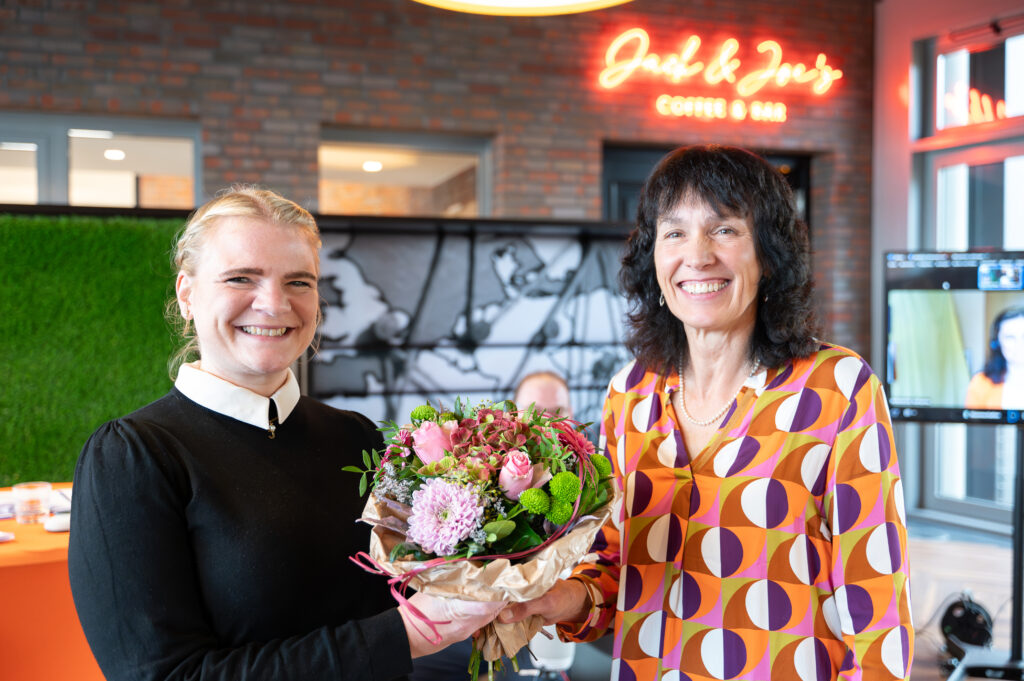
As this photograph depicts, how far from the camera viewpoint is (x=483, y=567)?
1.21 meters

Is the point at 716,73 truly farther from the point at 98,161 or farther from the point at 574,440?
the point at 574,440

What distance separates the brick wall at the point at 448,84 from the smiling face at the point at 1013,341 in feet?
9.22

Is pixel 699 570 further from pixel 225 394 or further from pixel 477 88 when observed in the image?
pixel 477 88

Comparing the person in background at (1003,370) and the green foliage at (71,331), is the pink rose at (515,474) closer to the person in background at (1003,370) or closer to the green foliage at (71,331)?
Answer: the green foliage at (71,331)

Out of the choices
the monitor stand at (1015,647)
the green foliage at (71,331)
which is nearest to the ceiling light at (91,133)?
the green foliage at (71,331)

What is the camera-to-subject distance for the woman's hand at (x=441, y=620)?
127 centimetres

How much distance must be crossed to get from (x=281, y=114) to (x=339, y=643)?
5.68 metres

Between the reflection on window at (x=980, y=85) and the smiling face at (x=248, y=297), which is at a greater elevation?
the reflection on window at (x=980, y=85)

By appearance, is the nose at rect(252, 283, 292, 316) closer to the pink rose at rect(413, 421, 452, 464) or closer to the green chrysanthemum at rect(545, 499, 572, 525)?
the pink rose at rect(413, 421, 452, 464)

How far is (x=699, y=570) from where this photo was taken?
1.54m

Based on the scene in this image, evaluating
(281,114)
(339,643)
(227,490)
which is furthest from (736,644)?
(281,114)

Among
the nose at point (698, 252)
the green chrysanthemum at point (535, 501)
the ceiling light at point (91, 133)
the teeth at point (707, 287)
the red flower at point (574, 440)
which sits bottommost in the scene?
the green chrysanthemum at point (535, 501)

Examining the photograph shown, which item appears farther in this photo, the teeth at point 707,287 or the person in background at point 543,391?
the person in background at point 543,391

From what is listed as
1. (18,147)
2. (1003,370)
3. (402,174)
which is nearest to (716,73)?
(402,174)
